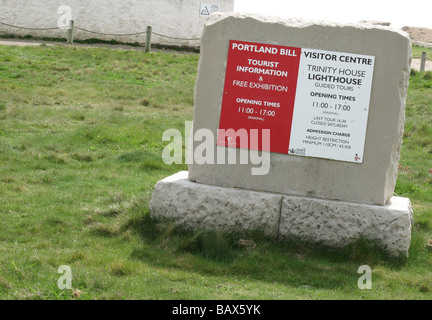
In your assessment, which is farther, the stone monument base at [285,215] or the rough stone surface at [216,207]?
the rough stone surface at [216,207]

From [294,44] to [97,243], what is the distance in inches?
117

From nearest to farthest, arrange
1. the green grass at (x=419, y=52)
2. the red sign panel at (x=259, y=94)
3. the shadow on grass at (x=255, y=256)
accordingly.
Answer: the shadow on grass at (x=255, y=256) < the red sign panel at (x=259, y=94) < the green grass at (x=419, y=52)

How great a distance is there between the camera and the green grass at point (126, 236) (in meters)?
5.48

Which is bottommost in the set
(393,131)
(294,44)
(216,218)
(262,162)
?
(216,218)

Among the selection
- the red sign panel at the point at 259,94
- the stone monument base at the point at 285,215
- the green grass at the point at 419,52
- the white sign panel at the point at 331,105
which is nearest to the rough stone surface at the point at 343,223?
the stone monument base at the point at 285,215

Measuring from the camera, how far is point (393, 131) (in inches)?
262

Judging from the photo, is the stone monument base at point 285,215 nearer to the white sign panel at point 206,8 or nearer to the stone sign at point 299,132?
the stone sign at point 299,132

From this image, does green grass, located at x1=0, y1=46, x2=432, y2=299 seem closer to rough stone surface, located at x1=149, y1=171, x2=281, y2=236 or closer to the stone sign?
rough stone surface, located at x1=149, y1=171, x2=281, y2=236

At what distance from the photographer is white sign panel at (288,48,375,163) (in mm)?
6688

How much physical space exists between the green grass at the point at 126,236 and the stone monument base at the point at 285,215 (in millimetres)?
140

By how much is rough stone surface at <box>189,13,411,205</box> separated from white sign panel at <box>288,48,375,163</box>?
3.0 inches

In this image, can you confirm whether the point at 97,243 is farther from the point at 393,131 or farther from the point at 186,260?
the point at 393,131

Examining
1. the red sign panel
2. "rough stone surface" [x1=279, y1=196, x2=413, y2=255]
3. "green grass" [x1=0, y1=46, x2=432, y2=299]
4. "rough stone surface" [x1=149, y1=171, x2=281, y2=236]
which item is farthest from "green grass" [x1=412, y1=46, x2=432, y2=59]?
"rough stone surface" [x1=149, y1=171, x2=281, y2=236]
